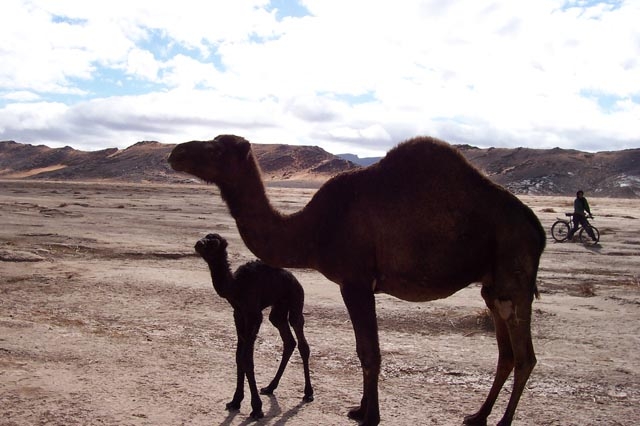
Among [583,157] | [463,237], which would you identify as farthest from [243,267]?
Result: [583,157]

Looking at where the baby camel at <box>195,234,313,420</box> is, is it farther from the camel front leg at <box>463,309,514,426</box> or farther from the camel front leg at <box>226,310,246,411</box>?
the camel front leg at <box>463,309,514,426</box>

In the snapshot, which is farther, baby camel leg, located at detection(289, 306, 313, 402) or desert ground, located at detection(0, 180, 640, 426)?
baby camel leg, located at detection(289, 306, 313, 402)

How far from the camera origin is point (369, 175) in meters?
5.66

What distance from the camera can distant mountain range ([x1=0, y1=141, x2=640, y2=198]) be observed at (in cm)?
7488

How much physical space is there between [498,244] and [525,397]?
229cm

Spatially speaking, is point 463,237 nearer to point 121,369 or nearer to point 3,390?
point 121,369

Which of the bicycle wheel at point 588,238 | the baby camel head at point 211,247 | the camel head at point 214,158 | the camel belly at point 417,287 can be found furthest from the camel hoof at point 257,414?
the bicycle wheel at point 588,238

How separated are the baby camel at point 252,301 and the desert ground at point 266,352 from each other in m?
0.26

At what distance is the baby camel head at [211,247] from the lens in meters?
6.55

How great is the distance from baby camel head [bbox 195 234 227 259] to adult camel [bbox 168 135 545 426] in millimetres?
935

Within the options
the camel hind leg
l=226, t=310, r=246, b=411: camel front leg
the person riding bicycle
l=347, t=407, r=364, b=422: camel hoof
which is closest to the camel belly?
the camel hind leg

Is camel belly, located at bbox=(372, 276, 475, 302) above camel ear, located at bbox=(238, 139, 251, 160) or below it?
below

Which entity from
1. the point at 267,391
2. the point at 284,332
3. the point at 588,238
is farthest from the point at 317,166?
the point at 267,391

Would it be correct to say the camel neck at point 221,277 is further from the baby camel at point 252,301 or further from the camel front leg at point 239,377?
the camel front leg at point 239,377
